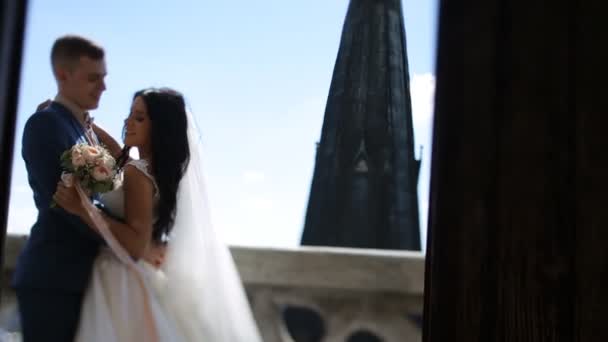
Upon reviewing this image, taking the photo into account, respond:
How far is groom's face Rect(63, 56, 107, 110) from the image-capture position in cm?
229

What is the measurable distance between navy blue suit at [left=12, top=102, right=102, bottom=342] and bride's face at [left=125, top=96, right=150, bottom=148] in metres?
0.32

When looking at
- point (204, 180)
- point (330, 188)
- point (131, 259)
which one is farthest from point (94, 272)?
point (330, 188)

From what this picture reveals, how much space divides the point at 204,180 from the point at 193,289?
456mm

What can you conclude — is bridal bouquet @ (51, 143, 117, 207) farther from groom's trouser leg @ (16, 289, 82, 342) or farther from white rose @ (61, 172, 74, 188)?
groom's trouser leg @ (16, 289, 82, 342)

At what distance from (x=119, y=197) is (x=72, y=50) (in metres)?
0.57

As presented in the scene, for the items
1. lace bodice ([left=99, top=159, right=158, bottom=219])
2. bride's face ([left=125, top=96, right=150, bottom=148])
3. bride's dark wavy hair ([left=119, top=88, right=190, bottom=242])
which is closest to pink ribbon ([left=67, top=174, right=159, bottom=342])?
lace bodice ([left=99, top=159, right=158, bottom=219])

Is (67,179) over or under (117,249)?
over

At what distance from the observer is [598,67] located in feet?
2.89

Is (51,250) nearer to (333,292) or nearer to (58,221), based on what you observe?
(58,221)

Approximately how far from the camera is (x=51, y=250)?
209 centimetres

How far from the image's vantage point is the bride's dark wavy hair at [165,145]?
262cm

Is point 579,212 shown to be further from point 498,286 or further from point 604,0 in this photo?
point 604,0

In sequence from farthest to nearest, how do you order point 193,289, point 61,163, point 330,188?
point 330,188, point 193,289, point 61,163

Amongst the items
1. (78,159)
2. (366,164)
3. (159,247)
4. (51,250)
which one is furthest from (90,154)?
(366,164)
